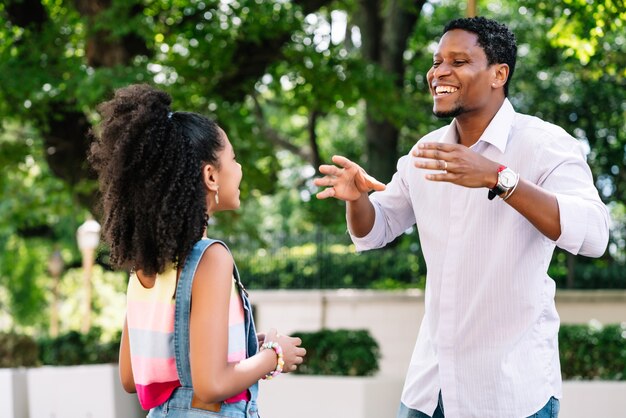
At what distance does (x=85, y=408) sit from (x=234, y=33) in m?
4.31

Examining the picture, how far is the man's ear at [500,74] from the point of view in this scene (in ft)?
11.2

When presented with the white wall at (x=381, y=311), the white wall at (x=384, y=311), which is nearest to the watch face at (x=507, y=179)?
the white wall at (x=381, y=311)

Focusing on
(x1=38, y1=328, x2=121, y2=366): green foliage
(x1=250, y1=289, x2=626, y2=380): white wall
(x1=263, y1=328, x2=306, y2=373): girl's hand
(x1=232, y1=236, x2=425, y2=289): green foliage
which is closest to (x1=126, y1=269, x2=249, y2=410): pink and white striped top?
(x1=263, y1=328, x2=306, y2=373): girl's hand

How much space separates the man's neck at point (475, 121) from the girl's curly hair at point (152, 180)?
1029mm

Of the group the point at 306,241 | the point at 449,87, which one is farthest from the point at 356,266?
the point at 449,87

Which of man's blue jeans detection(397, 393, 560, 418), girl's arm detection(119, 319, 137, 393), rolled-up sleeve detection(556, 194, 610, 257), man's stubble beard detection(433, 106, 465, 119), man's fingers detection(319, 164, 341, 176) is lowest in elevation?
man's blue jeans detection(397, 393, 560, 418)

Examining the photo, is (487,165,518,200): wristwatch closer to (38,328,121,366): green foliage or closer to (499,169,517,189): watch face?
(499,169,517,189): watch face

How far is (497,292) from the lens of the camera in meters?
3.20

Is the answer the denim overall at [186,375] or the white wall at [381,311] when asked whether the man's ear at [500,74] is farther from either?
the white wall at [381,311]

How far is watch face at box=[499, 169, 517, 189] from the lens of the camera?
2.81m

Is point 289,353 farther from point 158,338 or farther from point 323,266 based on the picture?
point 323,266

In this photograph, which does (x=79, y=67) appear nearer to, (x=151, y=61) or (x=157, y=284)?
(x=151, y=61)

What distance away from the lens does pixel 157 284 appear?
2.68 m

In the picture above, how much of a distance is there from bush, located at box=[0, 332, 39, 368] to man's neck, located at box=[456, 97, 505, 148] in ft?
30.7
